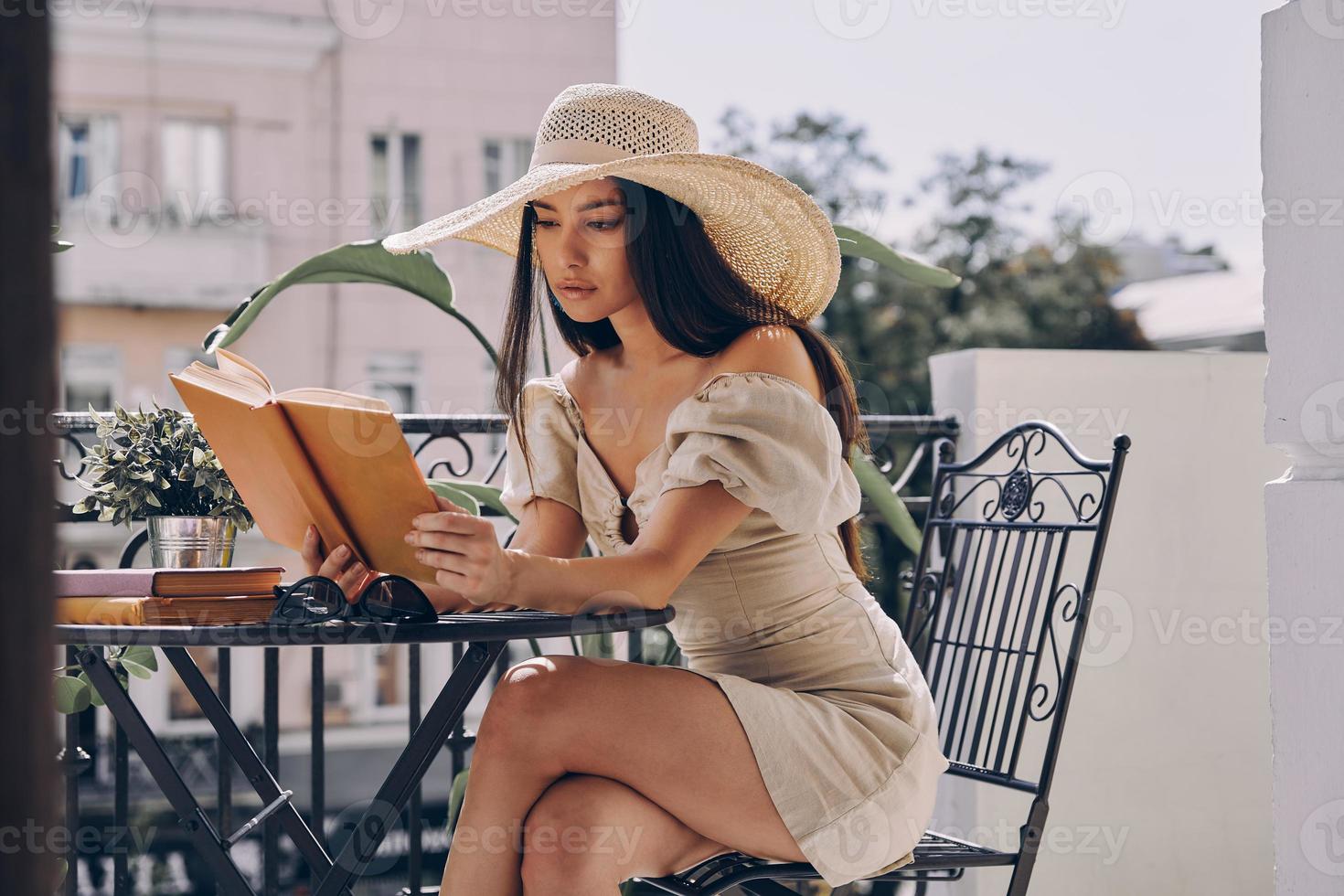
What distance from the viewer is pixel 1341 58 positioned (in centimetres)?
166

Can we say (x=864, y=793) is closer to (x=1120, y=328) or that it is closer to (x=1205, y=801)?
(x=1205, y=801)

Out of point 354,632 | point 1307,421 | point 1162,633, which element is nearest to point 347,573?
point 354,632

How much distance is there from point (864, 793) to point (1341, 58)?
1.15m

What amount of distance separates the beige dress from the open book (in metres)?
0.38

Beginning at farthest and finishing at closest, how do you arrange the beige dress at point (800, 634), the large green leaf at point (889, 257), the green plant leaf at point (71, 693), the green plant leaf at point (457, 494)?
the large green leaf at point (889, 257), the green plant leaf at point (457, 494), the green plant leaf at point (71, 693), the beige dress at point (800, 634)

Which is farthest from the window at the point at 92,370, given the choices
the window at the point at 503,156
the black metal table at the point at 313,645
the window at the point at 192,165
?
the black metal table at the point at 313,645

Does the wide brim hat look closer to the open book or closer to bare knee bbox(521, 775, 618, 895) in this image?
the open book

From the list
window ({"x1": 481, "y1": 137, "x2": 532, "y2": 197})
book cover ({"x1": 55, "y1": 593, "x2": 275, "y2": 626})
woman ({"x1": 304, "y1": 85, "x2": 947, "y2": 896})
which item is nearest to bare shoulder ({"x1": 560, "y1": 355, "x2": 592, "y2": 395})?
woman ({"x1": 304, "y1": 85, "x2": 947, "y2": 896})

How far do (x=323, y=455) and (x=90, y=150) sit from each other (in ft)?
47.4

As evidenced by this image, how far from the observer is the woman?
151 centimetres

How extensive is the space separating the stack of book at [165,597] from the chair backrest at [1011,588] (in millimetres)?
1286

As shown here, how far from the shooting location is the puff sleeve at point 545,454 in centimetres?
196

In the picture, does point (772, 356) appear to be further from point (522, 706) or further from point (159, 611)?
point (159, 611)

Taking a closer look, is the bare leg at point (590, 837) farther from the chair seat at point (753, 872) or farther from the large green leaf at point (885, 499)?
the large green leaf at point (885, 499)
